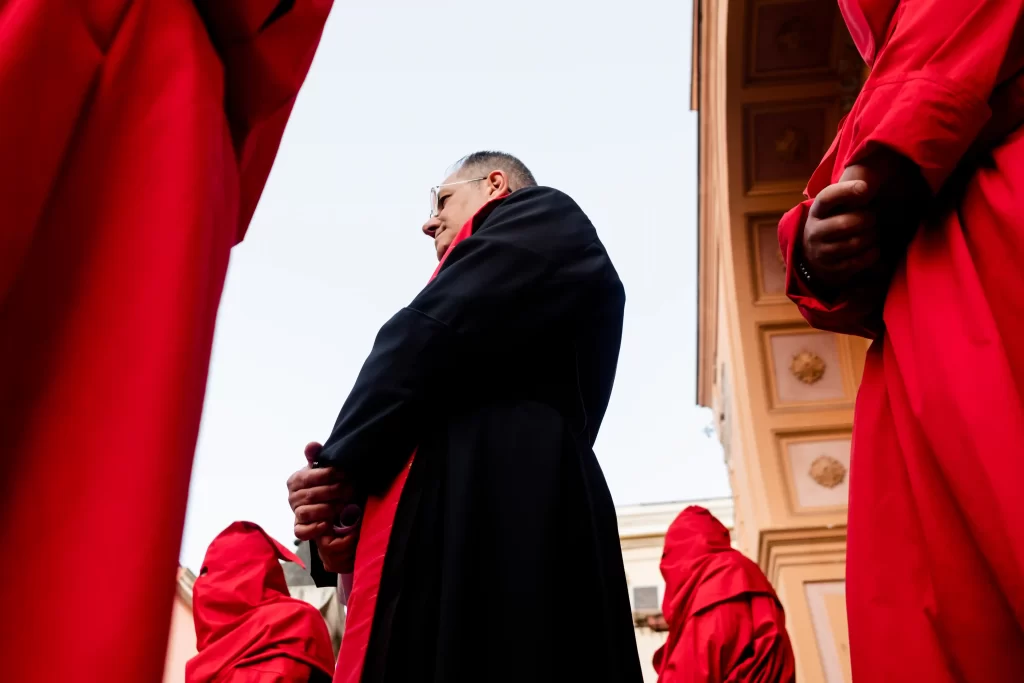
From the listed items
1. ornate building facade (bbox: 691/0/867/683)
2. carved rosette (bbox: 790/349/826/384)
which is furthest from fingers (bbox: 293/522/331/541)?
carved rosette (bbox: 790/349/826/384)

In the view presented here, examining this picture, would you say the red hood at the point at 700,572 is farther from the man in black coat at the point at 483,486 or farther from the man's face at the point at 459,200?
the man in black coat at the point at 483,486

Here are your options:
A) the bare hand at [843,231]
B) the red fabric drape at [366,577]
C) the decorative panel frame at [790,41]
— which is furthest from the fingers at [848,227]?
the decorative panel frame at [790,41]

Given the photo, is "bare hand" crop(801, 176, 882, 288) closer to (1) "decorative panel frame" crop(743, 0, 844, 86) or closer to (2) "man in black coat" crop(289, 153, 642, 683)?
(2) "man in black coat" crop(289, 153, 642, 683)

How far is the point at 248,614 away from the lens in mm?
3195

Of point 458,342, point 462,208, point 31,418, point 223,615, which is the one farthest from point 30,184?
point 223,615

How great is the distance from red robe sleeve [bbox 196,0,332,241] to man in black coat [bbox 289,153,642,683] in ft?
1.61

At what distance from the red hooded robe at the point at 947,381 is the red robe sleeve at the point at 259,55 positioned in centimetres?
70

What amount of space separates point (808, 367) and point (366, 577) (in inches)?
215

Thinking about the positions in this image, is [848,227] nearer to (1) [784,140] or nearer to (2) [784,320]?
(2) [784,320]

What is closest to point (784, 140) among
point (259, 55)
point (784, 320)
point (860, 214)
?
point (784, 320)

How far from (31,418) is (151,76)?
290 mm

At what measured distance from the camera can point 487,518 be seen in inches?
50.9

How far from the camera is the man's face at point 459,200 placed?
2025 millimetres

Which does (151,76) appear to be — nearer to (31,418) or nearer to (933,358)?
(31,418)
